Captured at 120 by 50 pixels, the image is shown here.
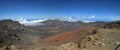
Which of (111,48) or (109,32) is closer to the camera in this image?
(111,48)

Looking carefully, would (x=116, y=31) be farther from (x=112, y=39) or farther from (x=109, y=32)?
(x=112, y=39)

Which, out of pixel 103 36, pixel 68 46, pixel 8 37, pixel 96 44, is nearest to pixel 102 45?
pixel 96 44

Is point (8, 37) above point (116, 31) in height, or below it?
below

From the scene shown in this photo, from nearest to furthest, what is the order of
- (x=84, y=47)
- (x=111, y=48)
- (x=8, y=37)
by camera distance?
1. (x=111, y=48)
2. (x=84, y=47)
3. (x=8, y=37)

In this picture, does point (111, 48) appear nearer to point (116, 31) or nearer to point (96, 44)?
point (96, 44)

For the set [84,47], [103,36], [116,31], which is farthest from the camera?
[116,31]

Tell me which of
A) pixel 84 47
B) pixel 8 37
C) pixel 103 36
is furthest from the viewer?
pixel 8 37

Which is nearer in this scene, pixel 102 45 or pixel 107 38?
pixel 102 45

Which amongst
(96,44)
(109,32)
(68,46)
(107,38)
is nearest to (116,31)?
(109,32)

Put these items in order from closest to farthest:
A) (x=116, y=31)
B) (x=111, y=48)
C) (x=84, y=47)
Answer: (x=111, y=48), (x=84, y=47), (x=116, y=31)
